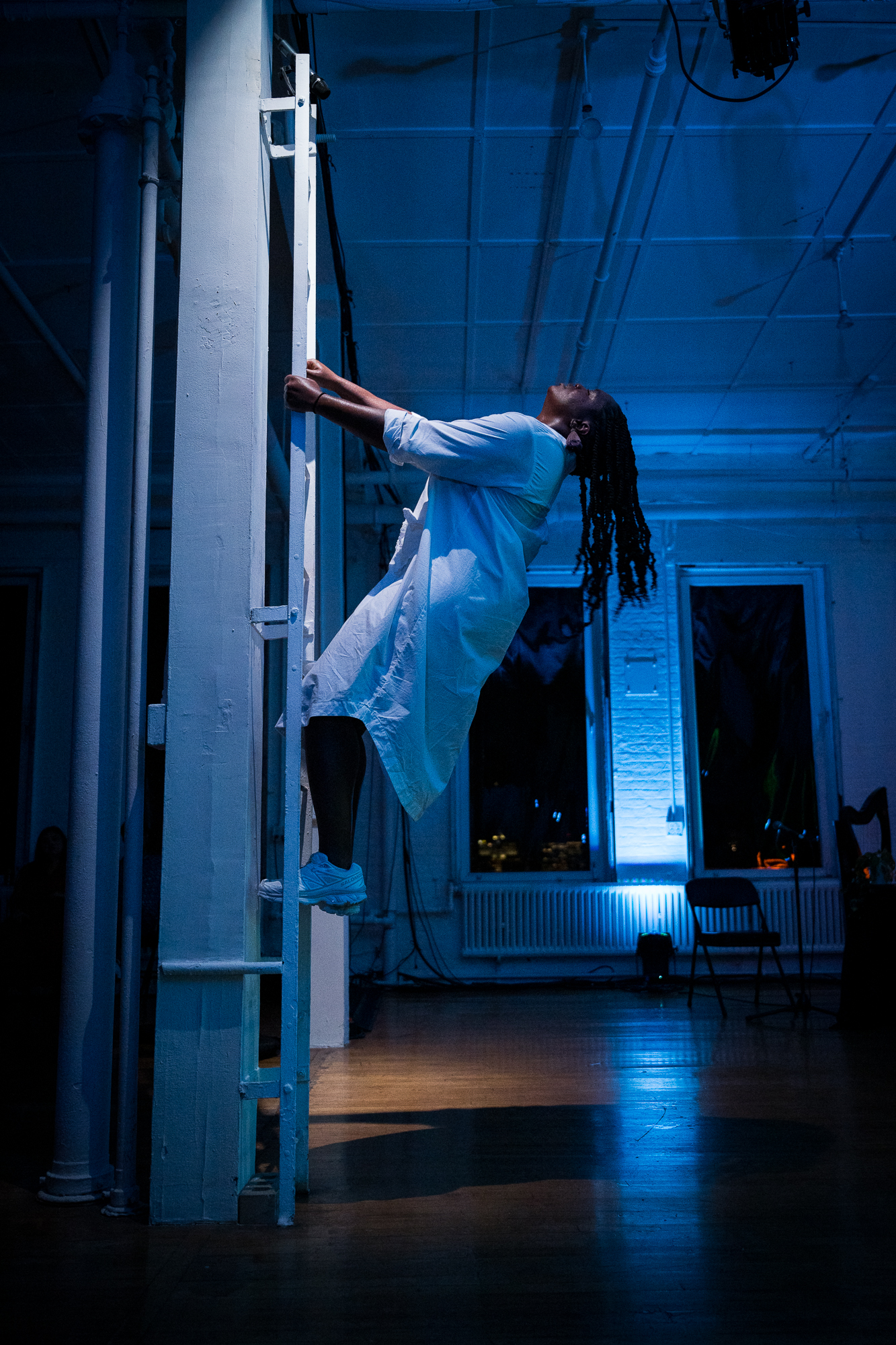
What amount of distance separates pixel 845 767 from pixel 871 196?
4676 mm

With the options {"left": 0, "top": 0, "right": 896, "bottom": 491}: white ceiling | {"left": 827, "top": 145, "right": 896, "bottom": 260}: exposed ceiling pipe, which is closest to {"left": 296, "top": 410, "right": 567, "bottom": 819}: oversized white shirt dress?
{"left": 0, "top": 0, "right": 896, "bottom": 491}: white ceiling

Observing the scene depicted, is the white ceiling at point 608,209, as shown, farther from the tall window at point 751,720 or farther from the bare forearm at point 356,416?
the bare forearm at point 356,416

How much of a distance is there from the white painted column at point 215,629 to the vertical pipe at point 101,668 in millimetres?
290

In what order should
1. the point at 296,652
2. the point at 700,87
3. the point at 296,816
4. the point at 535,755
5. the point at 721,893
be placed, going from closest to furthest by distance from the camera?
the point at 296,816, the point at 296,652, the point at 700,87, the point at 721,893, the point at 535,755

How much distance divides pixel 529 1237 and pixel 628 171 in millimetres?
4397

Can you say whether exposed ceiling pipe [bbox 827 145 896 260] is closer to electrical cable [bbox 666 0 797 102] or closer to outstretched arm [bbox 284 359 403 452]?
electrical cable [bbox 666 0 797 102]

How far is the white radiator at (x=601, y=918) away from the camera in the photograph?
26.9ft

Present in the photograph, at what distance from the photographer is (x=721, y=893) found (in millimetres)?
6871

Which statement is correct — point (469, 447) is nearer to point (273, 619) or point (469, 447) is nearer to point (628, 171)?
point (273, 619)

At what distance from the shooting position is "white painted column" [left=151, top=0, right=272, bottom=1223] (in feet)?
7.12

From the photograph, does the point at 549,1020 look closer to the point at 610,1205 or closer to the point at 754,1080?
the point at 754,1080

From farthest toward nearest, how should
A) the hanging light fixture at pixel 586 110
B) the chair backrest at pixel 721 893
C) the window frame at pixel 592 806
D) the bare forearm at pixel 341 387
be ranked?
the window frame at pixel 592 806, the chair backrest at pixel 721 893, the hanging light fixture at pixel 586 110, the bare forearm at pixel 341 387

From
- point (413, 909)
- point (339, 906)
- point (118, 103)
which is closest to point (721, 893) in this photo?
point (413, 909)

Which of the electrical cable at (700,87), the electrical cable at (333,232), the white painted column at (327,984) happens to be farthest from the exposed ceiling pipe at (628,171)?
the white painted column at (327,984)
